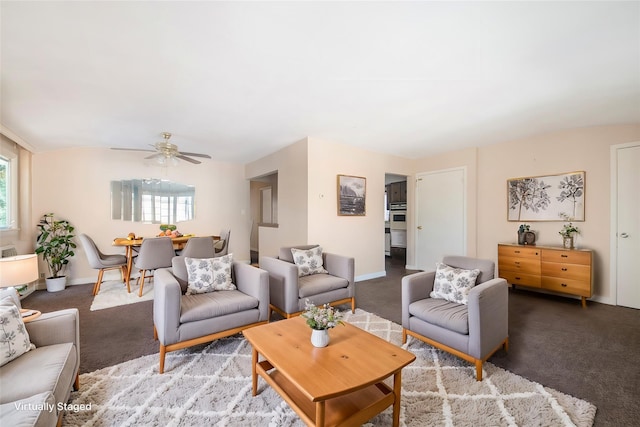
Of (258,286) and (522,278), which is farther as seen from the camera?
(522,278)

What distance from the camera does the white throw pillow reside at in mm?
1366

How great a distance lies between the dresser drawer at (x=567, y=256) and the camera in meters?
3.51

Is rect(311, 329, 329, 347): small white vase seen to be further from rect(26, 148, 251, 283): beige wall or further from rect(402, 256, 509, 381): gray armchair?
rect(26, 148, 251, 283): beige wall

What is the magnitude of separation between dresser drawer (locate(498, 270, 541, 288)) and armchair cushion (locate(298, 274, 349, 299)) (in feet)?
9.03

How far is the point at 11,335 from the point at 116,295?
292 cm

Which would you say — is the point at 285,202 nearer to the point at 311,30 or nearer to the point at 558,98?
the point at 311,30

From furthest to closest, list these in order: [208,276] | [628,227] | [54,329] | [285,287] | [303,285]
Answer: [628,227], [303,285], [285,287], [208,276], [54,329]

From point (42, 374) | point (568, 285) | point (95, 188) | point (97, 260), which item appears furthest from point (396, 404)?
point (95, 188)

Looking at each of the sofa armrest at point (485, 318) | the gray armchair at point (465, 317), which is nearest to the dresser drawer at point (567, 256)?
the gray armchair at point (465, 317)

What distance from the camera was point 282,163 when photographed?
4.95m

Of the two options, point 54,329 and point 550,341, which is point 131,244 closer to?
point 54,329

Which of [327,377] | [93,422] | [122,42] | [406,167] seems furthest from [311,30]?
[406,167]

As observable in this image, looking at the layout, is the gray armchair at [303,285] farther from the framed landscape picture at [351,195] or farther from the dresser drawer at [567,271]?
the dresser drawer at [567,271]

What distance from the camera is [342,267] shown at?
337cm
